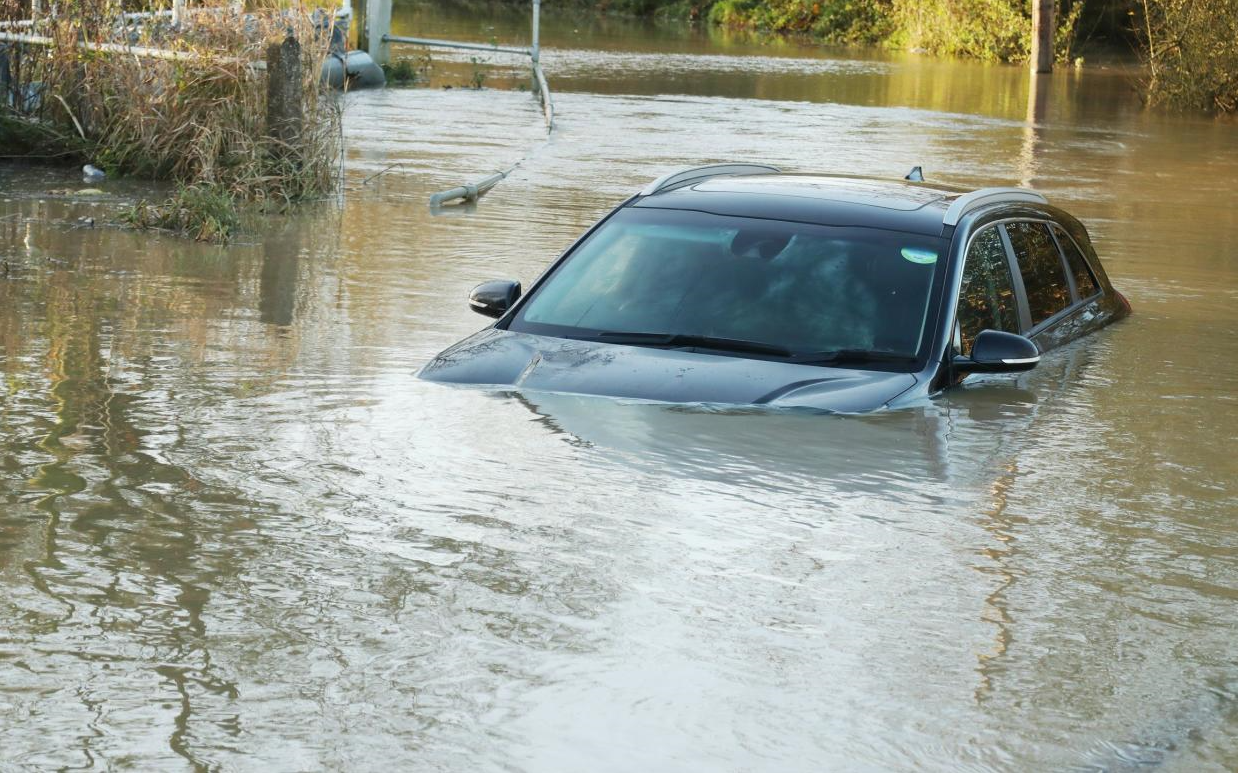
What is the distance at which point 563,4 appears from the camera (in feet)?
245

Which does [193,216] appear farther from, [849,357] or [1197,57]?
[1197,57]

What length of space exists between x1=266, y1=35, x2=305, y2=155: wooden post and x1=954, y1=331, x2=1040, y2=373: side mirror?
8.52 meters

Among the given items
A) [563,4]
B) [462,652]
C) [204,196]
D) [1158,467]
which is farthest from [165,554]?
[563,4]

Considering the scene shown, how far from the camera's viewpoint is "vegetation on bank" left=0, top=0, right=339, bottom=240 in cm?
1435

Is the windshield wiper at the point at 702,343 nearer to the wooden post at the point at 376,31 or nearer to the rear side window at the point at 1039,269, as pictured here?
the rear side window at the point at 1039,269

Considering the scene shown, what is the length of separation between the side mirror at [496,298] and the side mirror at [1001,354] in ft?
6.13

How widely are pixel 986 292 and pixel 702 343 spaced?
136cm

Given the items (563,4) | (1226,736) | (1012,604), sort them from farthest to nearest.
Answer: (563,4), (1012,604), (1226,736)

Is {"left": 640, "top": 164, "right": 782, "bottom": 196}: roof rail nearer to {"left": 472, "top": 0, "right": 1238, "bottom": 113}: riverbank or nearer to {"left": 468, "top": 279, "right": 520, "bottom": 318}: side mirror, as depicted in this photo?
{"left": 468, "top": 279, "right": 520, "bottom": 318}: side mirror

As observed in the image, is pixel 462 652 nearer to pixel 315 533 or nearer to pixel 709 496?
pixel 315 533

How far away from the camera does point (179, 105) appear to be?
48.3 ft

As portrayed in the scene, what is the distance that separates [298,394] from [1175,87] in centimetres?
2770

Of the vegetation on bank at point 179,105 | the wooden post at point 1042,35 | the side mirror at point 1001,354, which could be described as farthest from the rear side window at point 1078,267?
the wooden post at point 1042,35

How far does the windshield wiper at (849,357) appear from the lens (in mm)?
6852
